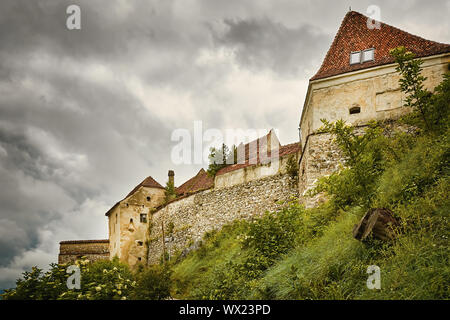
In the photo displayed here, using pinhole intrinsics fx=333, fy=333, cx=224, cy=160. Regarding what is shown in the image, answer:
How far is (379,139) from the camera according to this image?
1024 centimetres

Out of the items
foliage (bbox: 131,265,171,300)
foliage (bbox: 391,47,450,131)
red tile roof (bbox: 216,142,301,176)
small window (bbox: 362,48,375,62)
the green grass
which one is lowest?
foliage (bbox: 131,265,171,300)

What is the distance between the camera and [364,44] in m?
13.8

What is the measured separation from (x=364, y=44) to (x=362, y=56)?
717 millimetres

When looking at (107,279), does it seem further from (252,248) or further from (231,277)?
(252,248)

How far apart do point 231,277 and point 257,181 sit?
1077 cm

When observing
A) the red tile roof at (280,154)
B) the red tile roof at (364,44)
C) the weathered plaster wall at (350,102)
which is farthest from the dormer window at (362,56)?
the red tile roof at (280,154)

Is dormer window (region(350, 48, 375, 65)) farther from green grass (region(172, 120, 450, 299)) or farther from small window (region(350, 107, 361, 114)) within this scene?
green grass (region(172, 120, 450, 299))

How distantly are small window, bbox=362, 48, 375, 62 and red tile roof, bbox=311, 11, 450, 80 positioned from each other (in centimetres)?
15

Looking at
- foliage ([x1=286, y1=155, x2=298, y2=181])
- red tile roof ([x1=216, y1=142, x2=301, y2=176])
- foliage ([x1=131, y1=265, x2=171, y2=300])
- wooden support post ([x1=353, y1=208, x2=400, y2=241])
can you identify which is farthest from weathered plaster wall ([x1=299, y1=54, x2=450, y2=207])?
wooden support post ([x1=353, y1=208, x2=400, y2=241])

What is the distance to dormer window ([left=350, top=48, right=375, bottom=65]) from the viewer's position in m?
13.2

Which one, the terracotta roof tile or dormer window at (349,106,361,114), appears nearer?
dormer window at (349,106,361,114)

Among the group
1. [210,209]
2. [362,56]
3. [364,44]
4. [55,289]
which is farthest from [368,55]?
[55,289]

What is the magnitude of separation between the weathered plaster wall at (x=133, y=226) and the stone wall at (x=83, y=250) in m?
1.96
